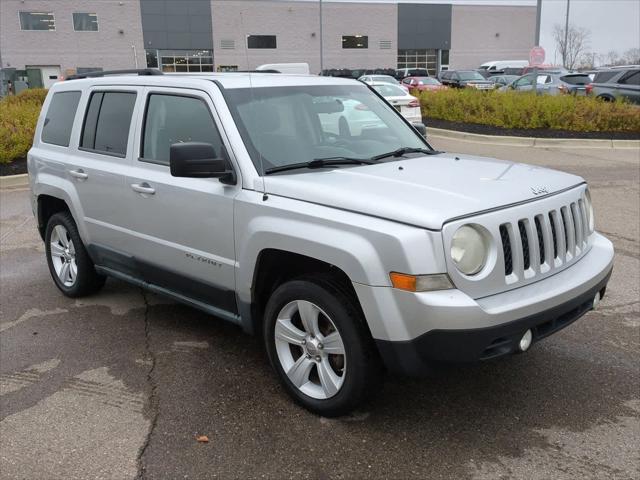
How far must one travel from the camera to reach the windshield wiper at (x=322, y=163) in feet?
13.0

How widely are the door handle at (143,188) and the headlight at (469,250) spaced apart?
2241mm

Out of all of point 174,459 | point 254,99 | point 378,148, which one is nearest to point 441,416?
point 174,459

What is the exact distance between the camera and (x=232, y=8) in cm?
6088

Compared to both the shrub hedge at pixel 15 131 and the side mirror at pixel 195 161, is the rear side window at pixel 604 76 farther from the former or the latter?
the side mirror at pixel 195 161

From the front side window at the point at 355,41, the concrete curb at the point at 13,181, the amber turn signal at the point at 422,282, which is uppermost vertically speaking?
the front side window at the point at 355,41

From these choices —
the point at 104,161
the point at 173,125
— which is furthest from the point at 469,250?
the point at 104,161

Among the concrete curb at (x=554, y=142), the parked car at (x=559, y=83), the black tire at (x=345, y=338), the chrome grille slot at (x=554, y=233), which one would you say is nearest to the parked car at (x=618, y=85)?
the parked car at (x=559, y=83)

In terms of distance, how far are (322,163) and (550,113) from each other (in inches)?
545

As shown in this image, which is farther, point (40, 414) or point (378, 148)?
point (378, 148)

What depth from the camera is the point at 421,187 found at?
11.6ft

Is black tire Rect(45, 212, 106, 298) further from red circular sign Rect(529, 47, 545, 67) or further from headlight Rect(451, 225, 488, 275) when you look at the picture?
red circular sign Rect(529, 47, 545, 67)

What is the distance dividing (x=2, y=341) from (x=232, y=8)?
60385mm

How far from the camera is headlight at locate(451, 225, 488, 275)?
10.4ft

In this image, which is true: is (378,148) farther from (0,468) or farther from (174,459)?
(0,468)
